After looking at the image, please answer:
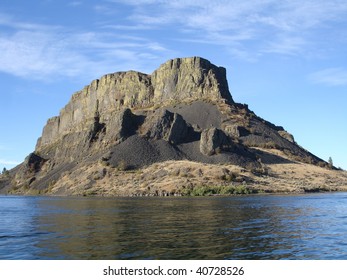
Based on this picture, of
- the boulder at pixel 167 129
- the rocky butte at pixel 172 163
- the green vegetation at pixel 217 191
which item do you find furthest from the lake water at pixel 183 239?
the boulder at pixel 167 129

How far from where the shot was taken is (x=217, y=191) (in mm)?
118438

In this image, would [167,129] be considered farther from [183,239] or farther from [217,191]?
[183,239]

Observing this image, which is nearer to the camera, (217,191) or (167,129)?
(217,191)

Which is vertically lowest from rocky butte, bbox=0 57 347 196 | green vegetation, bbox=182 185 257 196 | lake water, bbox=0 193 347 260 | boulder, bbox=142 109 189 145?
lake water, bbox=0 193 347 260

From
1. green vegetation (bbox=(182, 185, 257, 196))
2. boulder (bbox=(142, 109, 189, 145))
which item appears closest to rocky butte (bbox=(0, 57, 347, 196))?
green vegetation (bbox=(182, 185, 257, 196))

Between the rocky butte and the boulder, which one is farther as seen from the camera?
the boulder

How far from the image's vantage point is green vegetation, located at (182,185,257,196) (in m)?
117

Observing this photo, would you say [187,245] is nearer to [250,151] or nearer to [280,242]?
[280,242]

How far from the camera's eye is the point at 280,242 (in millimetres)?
30500

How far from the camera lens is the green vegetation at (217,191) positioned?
11688 cm

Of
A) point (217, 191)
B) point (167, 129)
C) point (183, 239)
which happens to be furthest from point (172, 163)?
point (183, 239)

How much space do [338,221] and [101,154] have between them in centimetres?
13082

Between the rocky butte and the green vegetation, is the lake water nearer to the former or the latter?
the green vegetation
